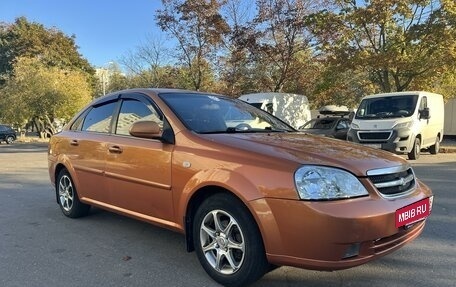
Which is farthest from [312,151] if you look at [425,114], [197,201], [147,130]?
[425,114]

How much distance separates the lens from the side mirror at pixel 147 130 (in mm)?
4145

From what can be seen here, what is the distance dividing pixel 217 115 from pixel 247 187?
1343mm

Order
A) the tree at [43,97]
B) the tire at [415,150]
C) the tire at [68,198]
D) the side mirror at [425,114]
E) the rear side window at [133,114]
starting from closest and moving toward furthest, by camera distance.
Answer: the rear side window at [133,114] → the tire at [68,198] → the tire at [415,150] → the side mirror at [425,114] → the tree at [43,97]

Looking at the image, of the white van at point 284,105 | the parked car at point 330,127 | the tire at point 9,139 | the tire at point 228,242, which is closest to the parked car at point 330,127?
the parked car at point 330,127

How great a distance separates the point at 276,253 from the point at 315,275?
78cm

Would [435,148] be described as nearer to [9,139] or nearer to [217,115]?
[217,115]

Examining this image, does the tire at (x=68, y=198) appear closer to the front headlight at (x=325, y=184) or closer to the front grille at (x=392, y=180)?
the front headlight at (x=325, y=184)

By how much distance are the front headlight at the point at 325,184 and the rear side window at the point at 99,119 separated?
2.76 metres

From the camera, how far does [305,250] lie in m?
3.17

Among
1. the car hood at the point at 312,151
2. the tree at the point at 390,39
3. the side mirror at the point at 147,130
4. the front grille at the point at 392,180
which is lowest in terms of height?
the front grille at the point at 392,180

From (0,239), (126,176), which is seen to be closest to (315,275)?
(126,176)

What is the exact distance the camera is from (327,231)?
10.0ft

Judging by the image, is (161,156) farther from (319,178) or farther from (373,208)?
(373,208)

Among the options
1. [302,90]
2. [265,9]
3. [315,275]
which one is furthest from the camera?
[302,90]
